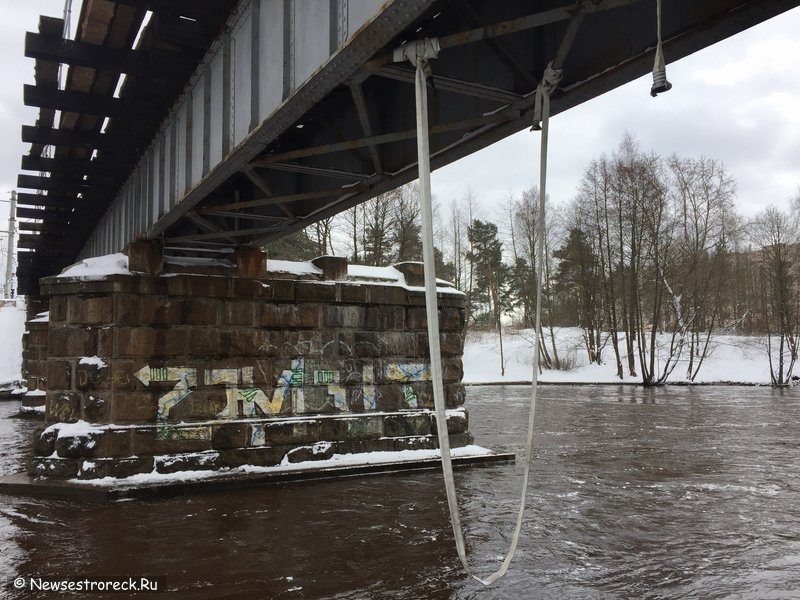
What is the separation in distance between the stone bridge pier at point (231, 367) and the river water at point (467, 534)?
885mm

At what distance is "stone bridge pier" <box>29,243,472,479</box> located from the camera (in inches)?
352

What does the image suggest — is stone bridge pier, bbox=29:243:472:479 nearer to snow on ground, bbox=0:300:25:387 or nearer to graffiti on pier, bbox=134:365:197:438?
graffiti on pier, bbox=134:365:197:438

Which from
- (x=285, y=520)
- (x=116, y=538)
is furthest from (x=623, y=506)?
(x=116, y=538)

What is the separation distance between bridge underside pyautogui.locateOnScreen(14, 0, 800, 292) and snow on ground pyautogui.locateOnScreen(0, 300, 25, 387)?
73.9 feet

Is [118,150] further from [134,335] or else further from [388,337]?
[388,337]

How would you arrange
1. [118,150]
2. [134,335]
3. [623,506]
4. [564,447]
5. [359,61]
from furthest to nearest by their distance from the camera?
[564,447] → [118,150] → [134,335] → [623,506] → [359,61]

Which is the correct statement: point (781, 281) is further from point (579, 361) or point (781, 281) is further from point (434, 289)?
point (434, 289)

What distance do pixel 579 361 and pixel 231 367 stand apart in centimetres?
3839

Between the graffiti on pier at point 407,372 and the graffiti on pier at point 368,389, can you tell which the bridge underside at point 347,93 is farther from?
the graffiti on pier at point 407,372

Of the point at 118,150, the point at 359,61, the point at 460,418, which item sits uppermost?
the point at 118,150

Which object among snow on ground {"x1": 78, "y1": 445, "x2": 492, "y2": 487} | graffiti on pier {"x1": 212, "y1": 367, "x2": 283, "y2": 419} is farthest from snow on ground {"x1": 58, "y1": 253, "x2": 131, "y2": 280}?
snow on ground {"x1": 78, "y1": 445, "x2": 492, "y2": 487}

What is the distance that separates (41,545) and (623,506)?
6.62m

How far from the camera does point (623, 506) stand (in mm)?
7828

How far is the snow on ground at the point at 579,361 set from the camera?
39.8 meters
